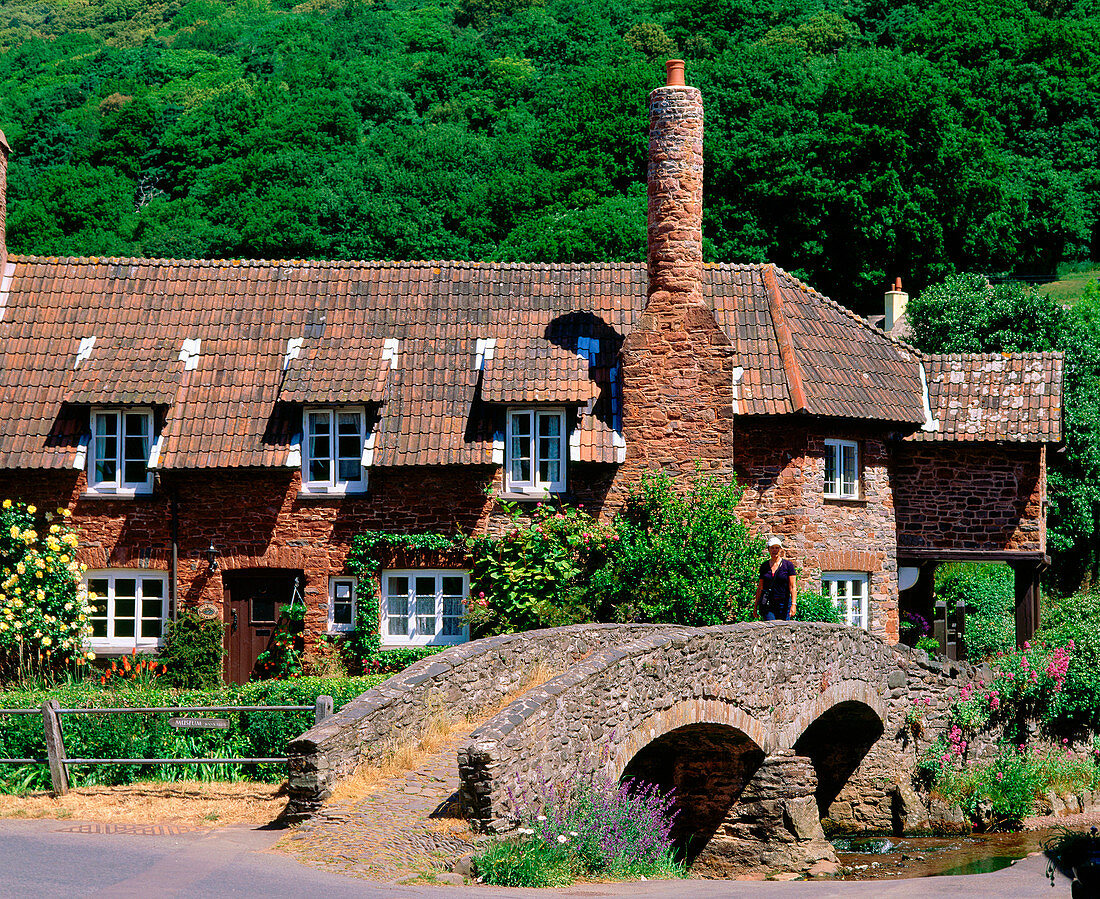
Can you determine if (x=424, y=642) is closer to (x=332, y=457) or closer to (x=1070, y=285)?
(x=332, y=457)

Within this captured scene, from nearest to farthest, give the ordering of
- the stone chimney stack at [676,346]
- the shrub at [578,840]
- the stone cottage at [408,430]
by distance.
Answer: the shrub at [578,840], the stone chimney stack at [676,346], the stone cottage at [408,430]

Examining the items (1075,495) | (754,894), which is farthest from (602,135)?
(754,894)

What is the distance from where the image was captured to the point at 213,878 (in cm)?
1111

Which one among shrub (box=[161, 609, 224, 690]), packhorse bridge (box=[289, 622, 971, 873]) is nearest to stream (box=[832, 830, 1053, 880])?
packhorse bridge (box=[289, 622, 971, 873])

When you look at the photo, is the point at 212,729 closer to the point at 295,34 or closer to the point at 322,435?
the point at 322,435

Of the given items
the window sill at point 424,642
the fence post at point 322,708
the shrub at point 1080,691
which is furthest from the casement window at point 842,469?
the fence post at point 322,708

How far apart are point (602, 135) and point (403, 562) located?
111 ft

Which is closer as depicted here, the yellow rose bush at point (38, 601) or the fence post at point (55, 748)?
the fence post at point (55, 748)

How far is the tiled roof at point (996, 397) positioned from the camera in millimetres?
25891

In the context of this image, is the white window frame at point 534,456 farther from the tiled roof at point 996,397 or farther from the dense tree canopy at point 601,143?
the dense tree canopy at point 601,143

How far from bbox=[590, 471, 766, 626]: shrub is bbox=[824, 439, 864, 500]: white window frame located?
234 cm

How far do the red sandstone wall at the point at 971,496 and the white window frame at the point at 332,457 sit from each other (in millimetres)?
10607

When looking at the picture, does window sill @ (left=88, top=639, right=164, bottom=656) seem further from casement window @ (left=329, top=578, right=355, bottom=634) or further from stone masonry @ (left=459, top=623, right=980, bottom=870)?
stone masonry @ (left=459, top=623, right=980, bottom=870)

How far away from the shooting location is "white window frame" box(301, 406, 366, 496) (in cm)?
2339
